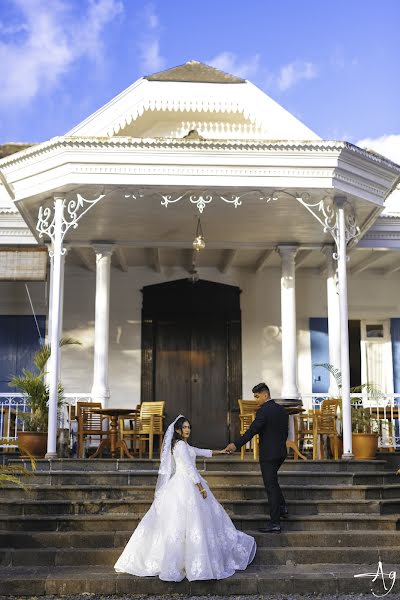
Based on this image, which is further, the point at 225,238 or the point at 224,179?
the point at 225,238

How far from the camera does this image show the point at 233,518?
6934mm

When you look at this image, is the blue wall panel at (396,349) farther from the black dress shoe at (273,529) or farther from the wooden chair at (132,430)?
the black dress shoe at (273,529)

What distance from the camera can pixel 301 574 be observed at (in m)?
6.08

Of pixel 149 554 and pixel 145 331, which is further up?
pixel 145 331

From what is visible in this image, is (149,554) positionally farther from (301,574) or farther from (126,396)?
(126,396)

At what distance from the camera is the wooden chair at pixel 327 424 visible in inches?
361

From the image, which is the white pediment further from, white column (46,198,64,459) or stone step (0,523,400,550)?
stone step (0,523,400,550)

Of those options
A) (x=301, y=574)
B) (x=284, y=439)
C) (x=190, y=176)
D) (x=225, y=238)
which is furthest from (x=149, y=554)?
(x=225, y=238)

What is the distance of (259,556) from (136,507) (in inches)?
55.8

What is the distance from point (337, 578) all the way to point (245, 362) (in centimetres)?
696

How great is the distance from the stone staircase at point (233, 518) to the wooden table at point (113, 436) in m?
1.15

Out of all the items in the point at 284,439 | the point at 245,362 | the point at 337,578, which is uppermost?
the point at 245,362

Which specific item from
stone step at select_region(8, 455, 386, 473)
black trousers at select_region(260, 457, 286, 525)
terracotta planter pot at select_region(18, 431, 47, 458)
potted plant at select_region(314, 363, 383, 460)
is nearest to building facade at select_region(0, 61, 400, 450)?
potted plant at select_region(314, 363, 383, 460)

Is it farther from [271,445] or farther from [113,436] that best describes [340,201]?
[113,436]
